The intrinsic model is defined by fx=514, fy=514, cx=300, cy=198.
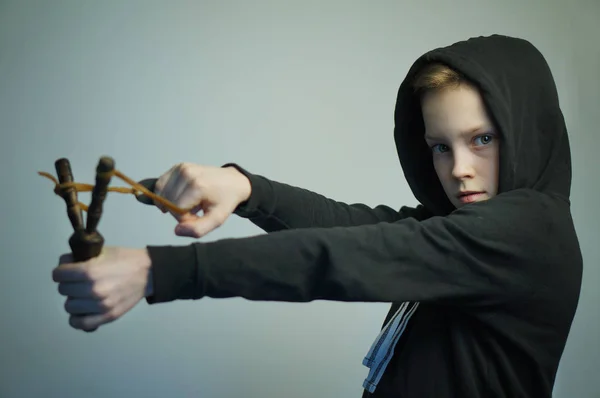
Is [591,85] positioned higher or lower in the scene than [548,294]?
higher

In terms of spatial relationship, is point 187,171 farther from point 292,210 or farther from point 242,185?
point 292,210

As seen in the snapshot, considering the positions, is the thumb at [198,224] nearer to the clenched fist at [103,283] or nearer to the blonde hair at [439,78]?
the clenched fist at [103,283]

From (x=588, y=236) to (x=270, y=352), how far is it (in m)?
0.82

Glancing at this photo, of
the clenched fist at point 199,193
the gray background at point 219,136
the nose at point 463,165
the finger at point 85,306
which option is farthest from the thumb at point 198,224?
the gray background at point 219,136

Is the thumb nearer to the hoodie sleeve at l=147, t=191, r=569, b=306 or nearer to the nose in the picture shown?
the hoodie sleeve at l=147, t=191, r=569, b=306

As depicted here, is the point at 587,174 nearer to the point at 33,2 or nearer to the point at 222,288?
the point at 222,288

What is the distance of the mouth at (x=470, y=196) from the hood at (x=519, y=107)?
3cm

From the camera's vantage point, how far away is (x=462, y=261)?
1.67ft

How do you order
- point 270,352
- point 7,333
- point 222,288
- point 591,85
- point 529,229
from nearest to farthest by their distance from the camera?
point 222,288 < point 529,229 < point 7,333 < point 270,352 < point 591,85

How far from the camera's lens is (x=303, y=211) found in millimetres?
718

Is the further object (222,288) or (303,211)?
(303,211)

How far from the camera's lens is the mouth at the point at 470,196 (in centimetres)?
66

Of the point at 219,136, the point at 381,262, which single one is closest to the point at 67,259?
the point at 381,262

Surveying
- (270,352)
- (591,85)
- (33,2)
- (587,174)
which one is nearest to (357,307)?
(270,352)
